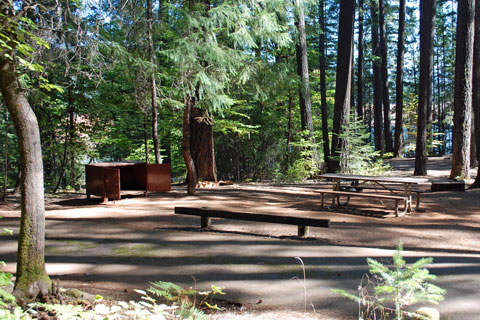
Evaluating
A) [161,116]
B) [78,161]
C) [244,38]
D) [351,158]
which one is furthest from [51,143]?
[351,158]

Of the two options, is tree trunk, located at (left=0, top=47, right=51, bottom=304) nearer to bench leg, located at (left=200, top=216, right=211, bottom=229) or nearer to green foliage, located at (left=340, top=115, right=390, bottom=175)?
bench leg, located at (left=200, top=216, right=211, bottom=229)

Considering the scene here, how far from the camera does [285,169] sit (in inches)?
741

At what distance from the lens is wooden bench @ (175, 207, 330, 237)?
6.44 metres

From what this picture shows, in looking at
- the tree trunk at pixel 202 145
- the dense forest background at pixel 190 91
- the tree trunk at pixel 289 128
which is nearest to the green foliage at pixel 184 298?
the dense forest background at pixel 190 91

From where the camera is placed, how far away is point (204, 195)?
11.2 metres

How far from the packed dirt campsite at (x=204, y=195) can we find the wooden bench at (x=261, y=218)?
0.02 meters

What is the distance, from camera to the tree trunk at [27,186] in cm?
339

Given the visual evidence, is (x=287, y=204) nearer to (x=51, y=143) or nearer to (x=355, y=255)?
(x=355, y=255)

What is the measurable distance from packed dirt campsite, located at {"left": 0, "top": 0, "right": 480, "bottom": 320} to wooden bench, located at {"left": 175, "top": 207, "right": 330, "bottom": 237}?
2cm

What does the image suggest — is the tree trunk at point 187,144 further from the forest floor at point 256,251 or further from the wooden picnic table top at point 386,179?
the wooden picnic table top at point 386,179

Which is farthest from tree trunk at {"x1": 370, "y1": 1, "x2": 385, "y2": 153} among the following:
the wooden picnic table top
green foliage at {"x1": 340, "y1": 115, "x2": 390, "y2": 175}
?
the wooden picnic table top

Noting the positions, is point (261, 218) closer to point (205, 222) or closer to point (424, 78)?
point (205, 222)

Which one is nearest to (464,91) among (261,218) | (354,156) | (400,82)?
(354,156)

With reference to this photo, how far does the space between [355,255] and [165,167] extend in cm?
712
